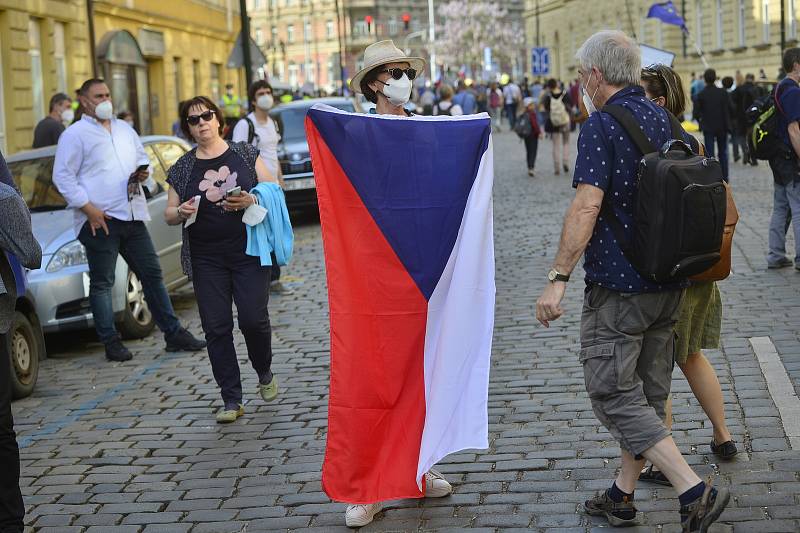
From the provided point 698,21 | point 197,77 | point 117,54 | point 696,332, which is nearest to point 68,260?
point 696,332

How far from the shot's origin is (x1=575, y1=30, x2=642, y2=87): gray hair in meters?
4.64

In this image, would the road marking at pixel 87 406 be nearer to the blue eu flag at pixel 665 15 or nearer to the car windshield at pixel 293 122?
the car windshield at pixel 293 122

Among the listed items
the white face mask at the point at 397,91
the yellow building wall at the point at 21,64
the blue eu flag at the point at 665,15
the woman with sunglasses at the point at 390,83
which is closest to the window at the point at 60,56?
the yellow building wall at the point at 21,64

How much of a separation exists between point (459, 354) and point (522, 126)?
64.7 feet

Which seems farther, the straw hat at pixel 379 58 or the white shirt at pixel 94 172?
the white shirt at pixel 94 172

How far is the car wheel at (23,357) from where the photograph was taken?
8.37 m


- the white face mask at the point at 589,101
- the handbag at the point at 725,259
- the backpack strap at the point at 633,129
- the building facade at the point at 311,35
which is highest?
the building facade at the point at 311,35

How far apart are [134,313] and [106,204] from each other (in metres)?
1.27

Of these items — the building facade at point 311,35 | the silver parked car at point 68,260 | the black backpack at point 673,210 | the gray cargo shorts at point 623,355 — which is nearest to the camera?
the black backpack at point 673,210

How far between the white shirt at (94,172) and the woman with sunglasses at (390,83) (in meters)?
3.81

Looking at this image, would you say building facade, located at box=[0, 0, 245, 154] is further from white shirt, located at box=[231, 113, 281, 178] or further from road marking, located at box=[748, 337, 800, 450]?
road marking, located at box=[748, 337, 800, 450]

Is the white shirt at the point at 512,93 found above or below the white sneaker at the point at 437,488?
above

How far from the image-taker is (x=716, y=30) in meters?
52.5

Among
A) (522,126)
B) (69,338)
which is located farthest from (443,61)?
(69,338)
